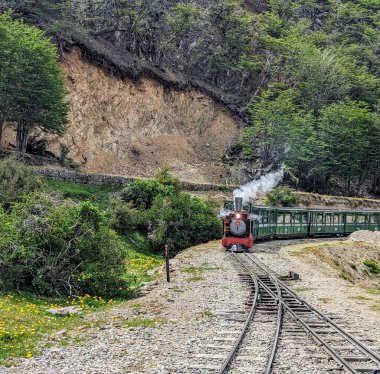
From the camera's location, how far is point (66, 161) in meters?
47.6

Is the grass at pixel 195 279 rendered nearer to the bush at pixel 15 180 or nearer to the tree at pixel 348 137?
the bush at pixel 15 180

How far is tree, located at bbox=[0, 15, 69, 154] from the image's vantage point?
42.3m

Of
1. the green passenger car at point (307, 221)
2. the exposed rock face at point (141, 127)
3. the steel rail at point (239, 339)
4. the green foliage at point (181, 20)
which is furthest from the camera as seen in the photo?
the green foliage at point (181, 20)

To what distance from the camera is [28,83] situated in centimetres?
4244

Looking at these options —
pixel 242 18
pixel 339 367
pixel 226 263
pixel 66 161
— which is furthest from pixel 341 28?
pixel 339 367

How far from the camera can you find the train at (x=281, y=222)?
29812mm

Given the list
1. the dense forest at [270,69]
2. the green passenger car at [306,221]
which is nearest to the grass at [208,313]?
the green passenger car at [306,221]

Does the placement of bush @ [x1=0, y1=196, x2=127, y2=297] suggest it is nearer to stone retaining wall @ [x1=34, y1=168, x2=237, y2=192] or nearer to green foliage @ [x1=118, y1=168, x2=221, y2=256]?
green foliage @ [x1=118, y1=168, x2=221, y2=256]

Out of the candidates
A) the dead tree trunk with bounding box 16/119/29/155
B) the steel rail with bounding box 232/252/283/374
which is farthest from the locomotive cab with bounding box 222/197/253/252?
the dead tree trunk with bounding box 16/119/29/155

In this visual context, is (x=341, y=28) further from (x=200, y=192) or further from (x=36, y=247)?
(x=36, y=247)

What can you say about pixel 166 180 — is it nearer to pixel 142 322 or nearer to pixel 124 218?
pixel 124 218

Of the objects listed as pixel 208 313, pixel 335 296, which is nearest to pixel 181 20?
pixel 335 296

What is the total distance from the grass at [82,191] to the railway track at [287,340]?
25.2 metres

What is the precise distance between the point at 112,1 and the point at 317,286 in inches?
1905
